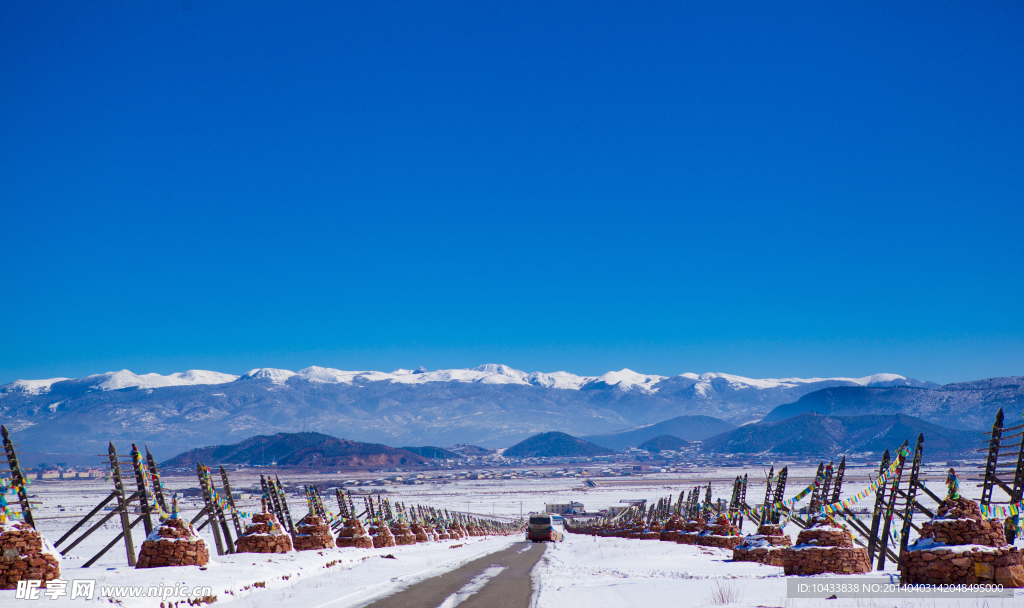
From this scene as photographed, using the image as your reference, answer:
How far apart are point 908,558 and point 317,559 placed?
23507mm

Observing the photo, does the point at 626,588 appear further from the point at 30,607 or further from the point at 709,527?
the point at 709,527

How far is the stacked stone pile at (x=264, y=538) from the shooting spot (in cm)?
3203

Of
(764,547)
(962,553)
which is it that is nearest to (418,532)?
(764,547)

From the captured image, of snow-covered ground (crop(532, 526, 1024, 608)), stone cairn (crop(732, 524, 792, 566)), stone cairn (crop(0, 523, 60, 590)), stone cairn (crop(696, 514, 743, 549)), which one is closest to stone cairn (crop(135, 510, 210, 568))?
stone cairn (crop(0, 523, 60, 590))

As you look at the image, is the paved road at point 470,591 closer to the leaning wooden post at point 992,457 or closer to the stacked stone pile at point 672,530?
the leaning wooden post at point 992,457

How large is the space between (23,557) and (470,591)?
37.6ft

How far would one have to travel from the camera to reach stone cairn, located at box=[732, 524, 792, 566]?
3114cm

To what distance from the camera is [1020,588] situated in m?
15.9

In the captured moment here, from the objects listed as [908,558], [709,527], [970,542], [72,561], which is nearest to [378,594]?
[908,558]

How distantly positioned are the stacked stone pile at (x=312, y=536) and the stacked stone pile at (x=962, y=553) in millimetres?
27844

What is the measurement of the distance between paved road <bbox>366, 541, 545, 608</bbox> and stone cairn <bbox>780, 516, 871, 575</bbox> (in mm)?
9200

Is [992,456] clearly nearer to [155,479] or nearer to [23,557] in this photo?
[23,557]

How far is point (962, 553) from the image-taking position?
1644cm

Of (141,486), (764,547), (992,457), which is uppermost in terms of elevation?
(141,486)
